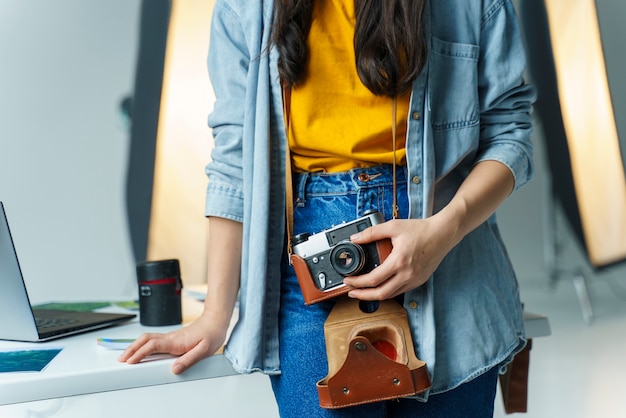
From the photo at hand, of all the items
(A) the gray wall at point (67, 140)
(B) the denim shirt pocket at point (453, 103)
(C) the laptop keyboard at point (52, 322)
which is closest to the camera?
(B) the denim shirt pocket at point (453, 103)

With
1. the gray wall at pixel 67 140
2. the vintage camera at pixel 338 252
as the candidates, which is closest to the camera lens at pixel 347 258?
the vintage camera at pixel 338 252

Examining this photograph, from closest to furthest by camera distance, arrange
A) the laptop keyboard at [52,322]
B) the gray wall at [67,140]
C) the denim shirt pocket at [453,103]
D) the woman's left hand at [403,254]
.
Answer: the woman's left hand at [403,254] → the denim shirt pocket at [453,103] → the laptop keyboard at [52,322] → the gray wall at [67,140]

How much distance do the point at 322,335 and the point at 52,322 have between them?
616 mm

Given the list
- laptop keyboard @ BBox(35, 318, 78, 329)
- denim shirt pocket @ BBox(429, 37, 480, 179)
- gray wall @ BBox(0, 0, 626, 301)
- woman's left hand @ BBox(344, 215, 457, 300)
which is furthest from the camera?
gray wall @ BBox(0, 0, 626, 301)

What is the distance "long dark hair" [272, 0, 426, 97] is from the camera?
97 cm

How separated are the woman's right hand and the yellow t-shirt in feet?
0.87

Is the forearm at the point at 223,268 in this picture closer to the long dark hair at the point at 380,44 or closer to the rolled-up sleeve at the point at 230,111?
the rolled-up sleeve at the point at 230,111

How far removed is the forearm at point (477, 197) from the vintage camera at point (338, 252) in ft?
0.29

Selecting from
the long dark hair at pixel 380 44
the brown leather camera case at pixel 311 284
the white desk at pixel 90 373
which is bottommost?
the white desk at pixel 90 373

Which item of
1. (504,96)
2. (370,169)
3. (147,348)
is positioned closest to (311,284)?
(370,169)

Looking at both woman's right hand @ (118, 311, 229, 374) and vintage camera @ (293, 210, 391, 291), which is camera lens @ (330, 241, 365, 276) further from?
woman's right hand @ (118, 311, 229, 374)

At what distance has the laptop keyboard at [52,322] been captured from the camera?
4.34ft

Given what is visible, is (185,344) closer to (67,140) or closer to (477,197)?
(477,197)

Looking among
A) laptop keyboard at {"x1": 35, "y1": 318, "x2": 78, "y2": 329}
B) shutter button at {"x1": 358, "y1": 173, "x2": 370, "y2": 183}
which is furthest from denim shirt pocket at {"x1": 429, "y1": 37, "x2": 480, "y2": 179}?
laptop keyboard at {"x1": 35, "y1": 318, "x2": 78, "y2": 329}
